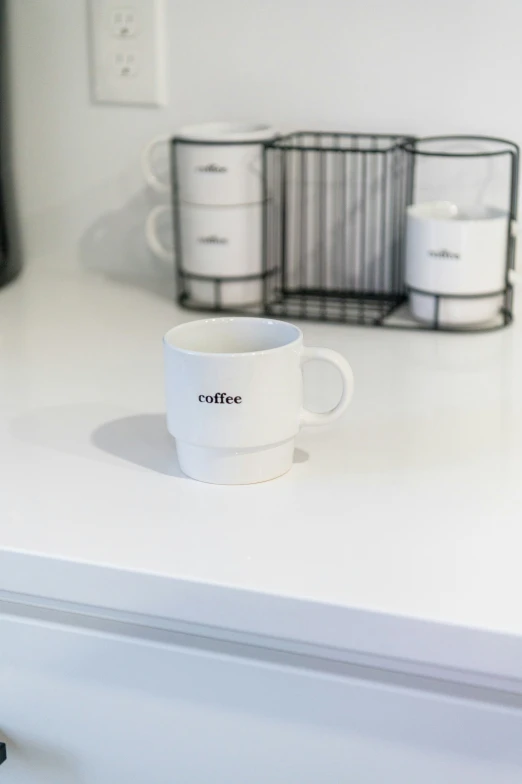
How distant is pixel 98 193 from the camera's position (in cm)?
125

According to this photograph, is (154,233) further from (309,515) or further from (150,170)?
(309,515)

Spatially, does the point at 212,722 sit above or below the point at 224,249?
below

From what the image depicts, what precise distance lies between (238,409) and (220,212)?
1.50 ft

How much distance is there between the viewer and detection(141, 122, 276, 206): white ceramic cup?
1016 millimetres

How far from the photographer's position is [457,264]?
3.16 ft

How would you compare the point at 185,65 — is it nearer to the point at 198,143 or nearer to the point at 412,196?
the point at 198,143

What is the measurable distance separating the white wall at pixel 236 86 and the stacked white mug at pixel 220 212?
8 centimetres

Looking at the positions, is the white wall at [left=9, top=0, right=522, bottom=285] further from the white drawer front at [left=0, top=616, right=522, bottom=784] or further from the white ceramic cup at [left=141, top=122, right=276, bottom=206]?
the white drawer front at [left=0, top=616, right=522, bottom=784]

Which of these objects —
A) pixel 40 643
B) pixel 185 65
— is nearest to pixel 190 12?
pixel 185 65

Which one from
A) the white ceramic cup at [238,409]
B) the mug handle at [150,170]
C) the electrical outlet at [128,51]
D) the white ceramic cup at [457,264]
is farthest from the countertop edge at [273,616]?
the electrical outlet at [128,51]

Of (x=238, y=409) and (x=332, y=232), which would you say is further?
(x=332, y=232)

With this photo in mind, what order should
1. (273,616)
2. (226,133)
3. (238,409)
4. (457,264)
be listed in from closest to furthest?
(273,616)
(238,409)
(457,264)
(226,133)

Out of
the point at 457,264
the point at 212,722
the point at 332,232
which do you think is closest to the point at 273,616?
the point at 212,722

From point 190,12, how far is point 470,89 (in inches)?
13.0
